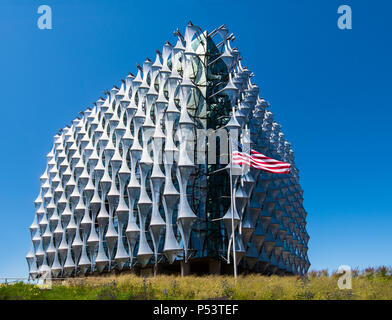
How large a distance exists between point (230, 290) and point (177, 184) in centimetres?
2527

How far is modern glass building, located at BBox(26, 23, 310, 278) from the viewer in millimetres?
47000

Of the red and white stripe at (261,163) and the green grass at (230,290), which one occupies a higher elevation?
the red and white stripe at (261,163)

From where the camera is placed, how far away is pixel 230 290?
24203mm

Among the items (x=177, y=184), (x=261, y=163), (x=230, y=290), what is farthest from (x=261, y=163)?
(x=177, y=184)

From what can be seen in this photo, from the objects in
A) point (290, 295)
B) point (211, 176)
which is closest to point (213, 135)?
point (211, 176)

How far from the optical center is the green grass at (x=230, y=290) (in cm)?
2305

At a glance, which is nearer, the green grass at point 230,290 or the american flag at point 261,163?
the green grass at point 230,290

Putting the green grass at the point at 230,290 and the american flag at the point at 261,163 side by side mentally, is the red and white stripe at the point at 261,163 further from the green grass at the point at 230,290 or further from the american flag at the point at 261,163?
→ the green grass at the point at 230,290

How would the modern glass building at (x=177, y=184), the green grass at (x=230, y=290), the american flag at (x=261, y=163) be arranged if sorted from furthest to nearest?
1. the modern glass building at (x=177, y=184)
2. the american flag at (x=261, y=163)
3. the green grass at (x=230, y=290)

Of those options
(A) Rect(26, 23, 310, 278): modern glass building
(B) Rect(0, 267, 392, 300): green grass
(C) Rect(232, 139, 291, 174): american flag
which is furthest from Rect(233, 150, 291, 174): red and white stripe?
(B) Rect(0, 267, 392, 300): green grass

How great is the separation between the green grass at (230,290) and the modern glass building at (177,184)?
14.5 meters

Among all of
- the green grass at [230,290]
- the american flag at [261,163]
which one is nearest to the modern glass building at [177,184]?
the american flag at [261,163]
